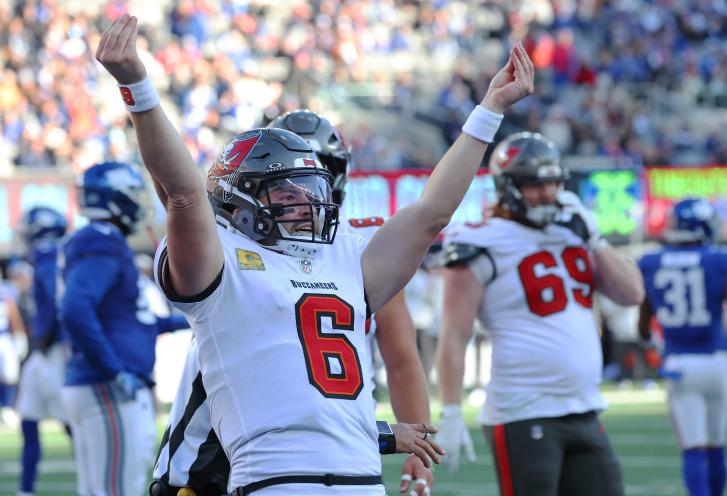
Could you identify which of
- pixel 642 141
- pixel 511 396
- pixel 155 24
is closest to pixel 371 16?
pixel 155 24

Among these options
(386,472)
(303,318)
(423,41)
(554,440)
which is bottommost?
(386,472)

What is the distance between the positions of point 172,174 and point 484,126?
876 mm

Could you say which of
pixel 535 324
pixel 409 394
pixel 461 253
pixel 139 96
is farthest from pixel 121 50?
pixel 535 324

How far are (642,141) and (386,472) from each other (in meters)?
11.9

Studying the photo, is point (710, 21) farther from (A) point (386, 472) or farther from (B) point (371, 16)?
(A) point (386, 472)

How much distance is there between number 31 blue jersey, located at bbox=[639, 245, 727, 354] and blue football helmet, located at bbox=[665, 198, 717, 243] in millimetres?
73

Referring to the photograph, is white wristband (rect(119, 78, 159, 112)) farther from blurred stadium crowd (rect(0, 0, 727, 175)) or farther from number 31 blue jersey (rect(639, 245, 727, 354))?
blurred stadium crowd (rect(0, 0, 727, 175))

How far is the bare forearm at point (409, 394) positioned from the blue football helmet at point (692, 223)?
4266 millimetres

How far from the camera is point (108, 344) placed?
5.65m

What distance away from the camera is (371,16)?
2258cm

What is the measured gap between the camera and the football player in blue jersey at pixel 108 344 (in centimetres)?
562

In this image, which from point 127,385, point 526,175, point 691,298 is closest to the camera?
point 526,175

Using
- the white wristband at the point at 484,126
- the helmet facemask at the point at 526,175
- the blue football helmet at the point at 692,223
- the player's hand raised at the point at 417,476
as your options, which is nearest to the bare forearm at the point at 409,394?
the player's hand raised at the point at 417,476

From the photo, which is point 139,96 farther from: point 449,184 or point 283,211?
point 449,184
